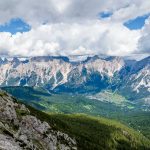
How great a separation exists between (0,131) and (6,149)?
3682 centimetres

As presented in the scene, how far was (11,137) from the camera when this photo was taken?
127688 millimetres

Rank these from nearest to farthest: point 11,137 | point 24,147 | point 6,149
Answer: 1. point 6,149
2. point 24,147
3. point 11,137

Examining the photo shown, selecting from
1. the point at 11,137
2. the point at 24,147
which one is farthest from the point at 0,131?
the point at 24,147

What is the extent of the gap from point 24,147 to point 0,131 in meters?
20.8

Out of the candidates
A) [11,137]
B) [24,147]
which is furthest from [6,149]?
[11,137]

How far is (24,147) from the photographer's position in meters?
117

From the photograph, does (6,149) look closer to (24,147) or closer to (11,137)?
(24,147)

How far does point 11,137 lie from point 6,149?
29632 mm

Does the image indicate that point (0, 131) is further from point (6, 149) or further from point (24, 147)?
point (6, 149)

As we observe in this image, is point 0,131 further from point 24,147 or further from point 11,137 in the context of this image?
point 24,147

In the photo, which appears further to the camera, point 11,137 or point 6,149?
point 11,137

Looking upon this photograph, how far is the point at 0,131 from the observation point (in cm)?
13400

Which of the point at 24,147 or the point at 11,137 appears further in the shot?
the point at 11,137

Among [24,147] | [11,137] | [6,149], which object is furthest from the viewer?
[11,137]
